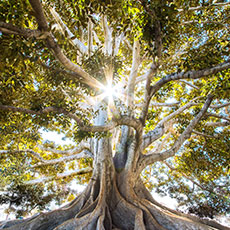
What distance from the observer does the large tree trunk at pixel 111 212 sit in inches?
124

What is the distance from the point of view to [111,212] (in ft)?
12.5

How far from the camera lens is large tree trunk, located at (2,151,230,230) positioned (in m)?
3.15

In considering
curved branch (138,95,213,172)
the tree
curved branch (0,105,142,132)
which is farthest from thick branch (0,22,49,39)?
curved branch (138,95,213,172)

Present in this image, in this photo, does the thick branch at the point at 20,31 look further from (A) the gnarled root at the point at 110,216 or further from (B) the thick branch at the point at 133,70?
(B) the thick branch at the point at 133,70

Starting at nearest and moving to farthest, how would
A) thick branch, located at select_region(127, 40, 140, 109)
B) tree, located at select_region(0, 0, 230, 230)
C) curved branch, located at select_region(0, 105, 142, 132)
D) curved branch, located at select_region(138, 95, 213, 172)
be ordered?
1. tree, located at select_region(0, 0, 230, 230)
2. curved branch, located at select_region(0, 105, 142, 132)
3. curved branch, located at select_region(138, 95, 213, 172)
4. thick branch, located at select_region(127, 40, 140, 109)

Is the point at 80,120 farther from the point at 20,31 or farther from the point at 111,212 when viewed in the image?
the point at 111,212

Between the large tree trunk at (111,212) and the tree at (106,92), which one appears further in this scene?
the large tree trunk at (111,212)

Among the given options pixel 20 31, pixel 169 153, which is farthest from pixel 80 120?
pixel 169 153

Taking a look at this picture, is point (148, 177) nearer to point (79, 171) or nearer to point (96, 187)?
→ point (79, 171)

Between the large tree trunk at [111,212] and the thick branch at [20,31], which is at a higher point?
the thick branch at [20,31]

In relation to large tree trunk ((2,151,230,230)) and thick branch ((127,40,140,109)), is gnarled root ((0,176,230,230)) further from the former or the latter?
thick branch ((127,40,140,109))

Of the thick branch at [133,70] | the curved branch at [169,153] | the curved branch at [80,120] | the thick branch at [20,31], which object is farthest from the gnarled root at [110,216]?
the thick branch at [20,31]

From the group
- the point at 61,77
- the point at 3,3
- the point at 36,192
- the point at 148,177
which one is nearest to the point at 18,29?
the point at 3,3

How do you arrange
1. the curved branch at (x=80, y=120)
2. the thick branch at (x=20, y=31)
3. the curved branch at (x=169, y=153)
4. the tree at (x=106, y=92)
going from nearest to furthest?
the thick branch at (x=20, y=31)
the tree at (x=106, y=92)
the curved branch at (x=80, y=120)
the curved branch at (x=169, y=153)
